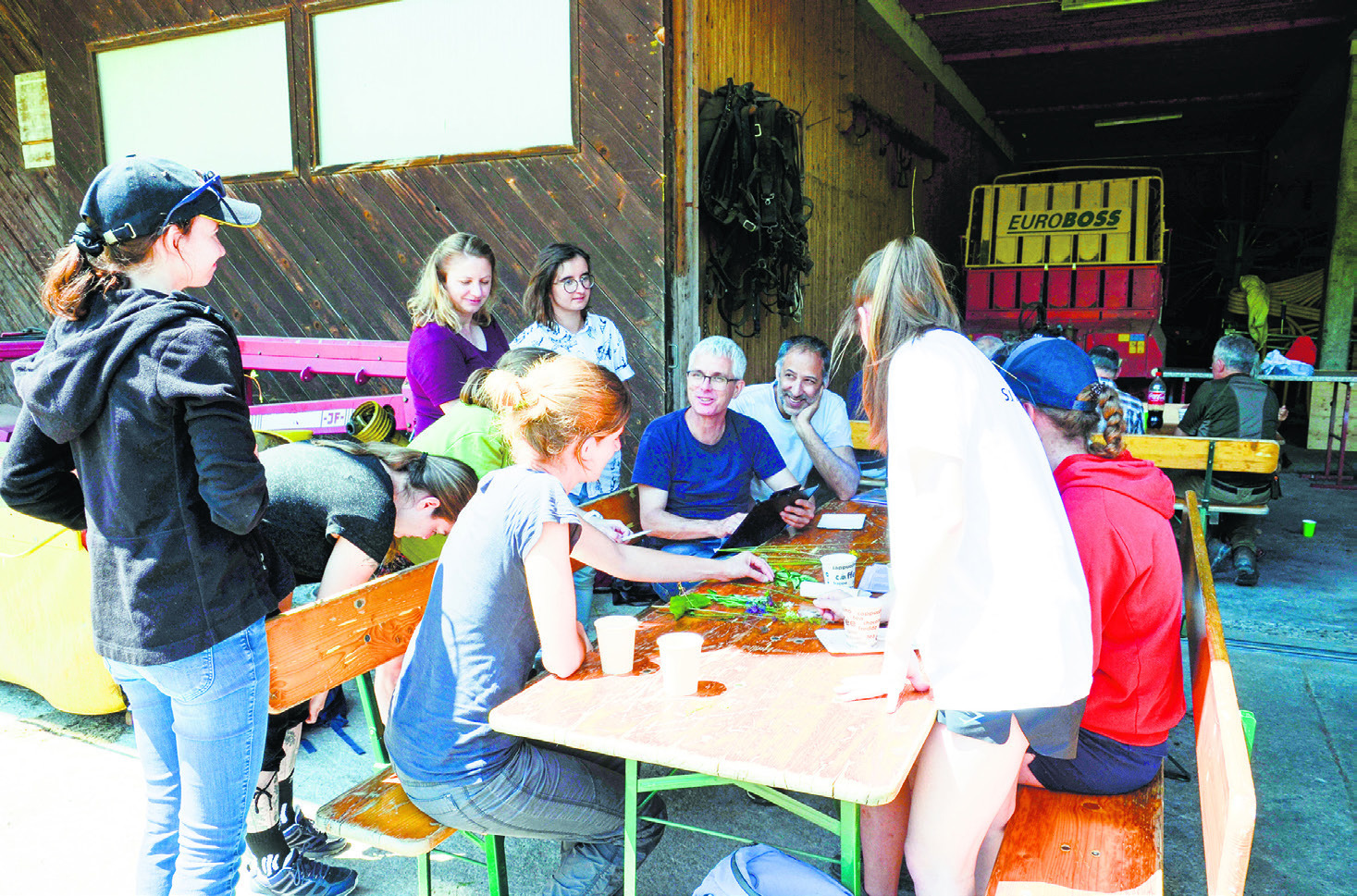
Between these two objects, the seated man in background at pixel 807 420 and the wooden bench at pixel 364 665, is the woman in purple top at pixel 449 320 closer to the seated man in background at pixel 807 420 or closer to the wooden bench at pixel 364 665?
the seated man in background at pixel 807 420

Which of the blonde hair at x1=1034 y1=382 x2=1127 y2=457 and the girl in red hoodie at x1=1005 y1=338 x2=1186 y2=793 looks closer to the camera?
the girl in red hoodie at x1=1005 y1=338 x2=1186 y2=793

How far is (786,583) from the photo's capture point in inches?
105

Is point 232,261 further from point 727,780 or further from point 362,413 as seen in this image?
point 727,780

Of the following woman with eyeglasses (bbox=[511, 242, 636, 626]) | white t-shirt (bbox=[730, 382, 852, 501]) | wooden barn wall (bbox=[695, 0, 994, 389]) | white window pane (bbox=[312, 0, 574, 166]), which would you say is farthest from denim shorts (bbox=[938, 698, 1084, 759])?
white window pane (bbox=[312, 0, 574, 166])

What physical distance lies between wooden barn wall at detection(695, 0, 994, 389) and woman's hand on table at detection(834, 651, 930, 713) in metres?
3.70

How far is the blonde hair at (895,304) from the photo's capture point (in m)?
1.90

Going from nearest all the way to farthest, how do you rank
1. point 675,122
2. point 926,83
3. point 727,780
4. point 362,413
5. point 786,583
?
1. point 727,780
2. point 786,583
3. point 362,413
4. point 675,122
5. point 926,83

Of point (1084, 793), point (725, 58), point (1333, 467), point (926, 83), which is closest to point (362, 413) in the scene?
point (725, 58)

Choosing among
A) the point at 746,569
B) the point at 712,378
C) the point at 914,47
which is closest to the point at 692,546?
the point at 712,378

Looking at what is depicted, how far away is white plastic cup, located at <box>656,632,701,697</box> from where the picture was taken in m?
1.90

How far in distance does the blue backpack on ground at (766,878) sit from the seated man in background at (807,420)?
2.01m

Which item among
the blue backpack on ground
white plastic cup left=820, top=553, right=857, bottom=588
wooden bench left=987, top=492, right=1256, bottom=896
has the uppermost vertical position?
white plastic cup left=820, top=553, right=857, bottom=588

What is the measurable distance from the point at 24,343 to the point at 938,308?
625 centimetres

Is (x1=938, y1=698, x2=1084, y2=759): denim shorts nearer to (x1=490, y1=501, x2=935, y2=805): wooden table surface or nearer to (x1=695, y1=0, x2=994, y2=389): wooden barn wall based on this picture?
(x1=490, y1=501, x2=935, y2=805): wooden table surface
